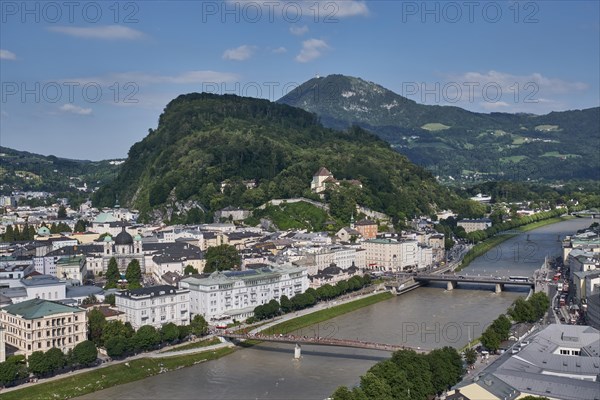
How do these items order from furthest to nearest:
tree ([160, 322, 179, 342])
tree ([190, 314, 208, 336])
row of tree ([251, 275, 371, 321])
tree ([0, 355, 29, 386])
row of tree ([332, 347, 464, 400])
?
row of tree ([251, 275, 371, 321]) < tree ([190, 314, 208, 336]) < tree ([160, 322, 179, 342]) < tree ([0, 355, 29, 386]) < row of tree ([332, 347, 464, 400])

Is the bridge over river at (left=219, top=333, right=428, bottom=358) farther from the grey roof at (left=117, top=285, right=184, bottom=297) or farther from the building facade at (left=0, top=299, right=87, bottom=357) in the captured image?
the building facade at (left=0, top=299, right=87, bottom=357)

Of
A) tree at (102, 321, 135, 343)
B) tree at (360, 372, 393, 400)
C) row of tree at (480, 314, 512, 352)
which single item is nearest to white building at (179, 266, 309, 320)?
tree at (102, 321, 135, 343)

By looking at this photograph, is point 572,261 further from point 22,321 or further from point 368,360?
point 22,321

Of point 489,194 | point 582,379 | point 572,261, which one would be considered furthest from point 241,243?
point 489,194

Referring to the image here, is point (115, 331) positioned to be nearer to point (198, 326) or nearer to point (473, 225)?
point (198, 326)

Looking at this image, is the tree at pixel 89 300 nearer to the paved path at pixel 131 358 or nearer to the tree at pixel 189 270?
the paved path at pixel 131 358

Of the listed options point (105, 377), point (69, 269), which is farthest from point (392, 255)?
point (105, 377)

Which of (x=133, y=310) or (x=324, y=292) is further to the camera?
(x=324, y=292)
